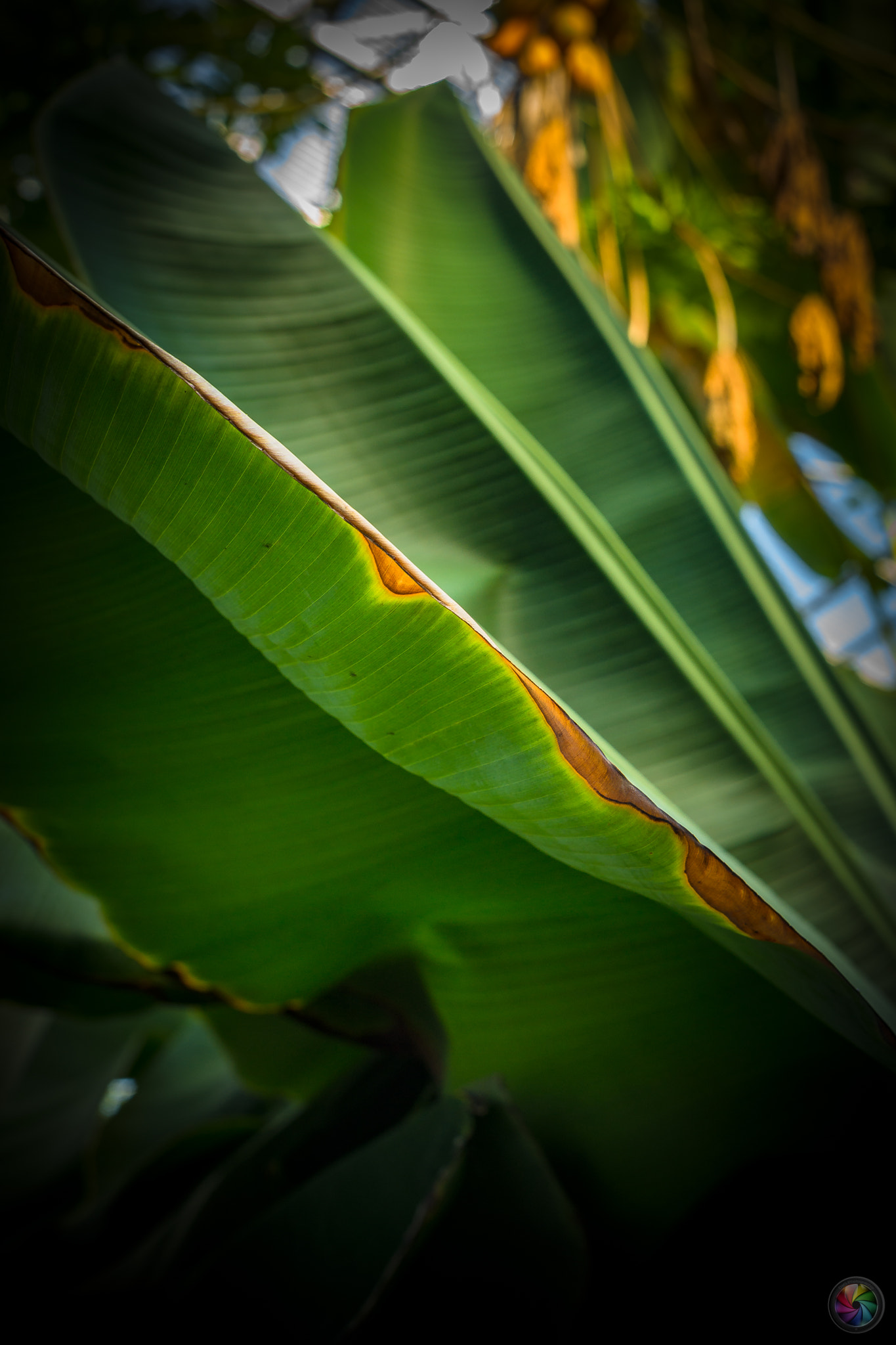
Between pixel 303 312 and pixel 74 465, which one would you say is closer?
pixel 74 465

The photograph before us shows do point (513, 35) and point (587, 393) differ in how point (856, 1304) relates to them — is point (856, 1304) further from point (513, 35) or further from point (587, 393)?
point (513, 35)

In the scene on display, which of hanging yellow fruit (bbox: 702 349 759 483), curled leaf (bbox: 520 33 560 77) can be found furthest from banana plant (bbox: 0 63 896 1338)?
curled leaf (bbox: 520 33 560 77)

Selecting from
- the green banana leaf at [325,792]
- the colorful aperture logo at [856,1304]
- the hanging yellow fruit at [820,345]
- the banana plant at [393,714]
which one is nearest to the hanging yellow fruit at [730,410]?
the banana plant at [393,714]

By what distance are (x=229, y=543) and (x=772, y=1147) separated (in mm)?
450

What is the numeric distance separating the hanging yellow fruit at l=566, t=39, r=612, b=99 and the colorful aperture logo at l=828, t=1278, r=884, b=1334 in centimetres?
159

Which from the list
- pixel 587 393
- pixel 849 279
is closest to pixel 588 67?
pixel 849 279

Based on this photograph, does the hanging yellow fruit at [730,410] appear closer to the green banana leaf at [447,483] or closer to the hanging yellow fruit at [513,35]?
the green banana leaf at [447,483]

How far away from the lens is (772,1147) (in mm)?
428

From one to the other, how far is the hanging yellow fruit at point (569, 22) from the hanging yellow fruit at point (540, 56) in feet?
0.07

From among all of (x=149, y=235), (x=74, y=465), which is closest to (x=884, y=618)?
(x=149, y=235)

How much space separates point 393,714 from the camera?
284mm

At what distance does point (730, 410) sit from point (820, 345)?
1.59ft

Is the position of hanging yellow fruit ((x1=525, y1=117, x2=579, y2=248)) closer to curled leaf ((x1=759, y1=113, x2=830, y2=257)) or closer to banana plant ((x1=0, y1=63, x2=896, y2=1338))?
banana plant ((x1=0, y1=63, x2=896, y2=1338))

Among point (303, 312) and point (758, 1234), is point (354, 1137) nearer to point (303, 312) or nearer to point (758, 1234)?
point (758, 1234)
